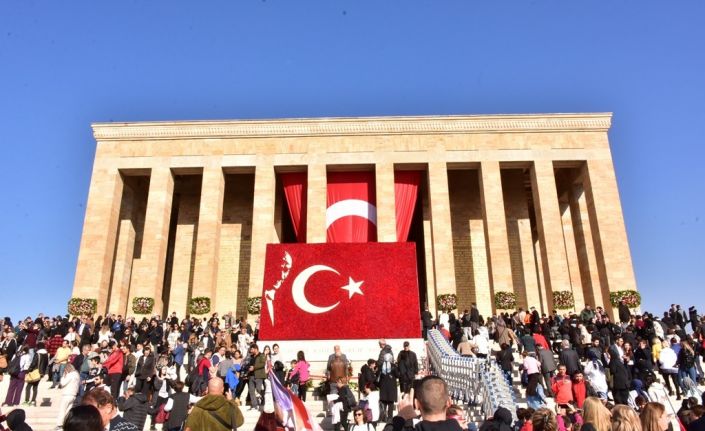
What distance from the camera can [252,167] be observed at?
88.9 feet

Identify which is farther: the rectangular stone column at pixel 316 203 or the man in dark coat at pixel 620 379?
the rectangular stone column at pixel 316 203

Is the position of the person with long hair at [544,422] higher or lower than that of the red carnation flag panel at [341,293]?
lower

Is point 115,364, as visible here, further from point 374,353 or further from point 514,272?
point 514,272

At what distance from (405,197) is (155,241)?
12.8 m

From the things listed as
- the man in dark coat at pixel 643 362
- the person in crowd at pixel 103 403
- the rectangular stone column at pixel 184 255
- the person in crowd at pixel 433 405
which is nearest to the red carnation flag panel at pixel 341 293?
the man in dark coat at pixel 643 362

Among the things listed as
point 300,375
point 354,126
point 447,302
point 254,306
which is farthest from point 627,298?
point 300,375

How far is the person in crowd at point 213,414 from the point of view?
4984mm

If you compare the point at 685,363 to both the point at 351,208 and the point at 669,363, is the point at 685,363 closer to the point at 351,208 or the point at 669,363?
the point at 669,363

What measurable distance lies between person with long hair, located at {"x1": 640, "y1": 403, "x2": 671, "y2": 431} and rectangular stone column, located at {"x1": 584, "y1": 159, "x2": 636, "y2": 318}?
21.0 meters

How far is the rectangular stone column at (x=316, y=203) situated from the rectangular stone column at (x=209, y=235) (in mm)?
4635

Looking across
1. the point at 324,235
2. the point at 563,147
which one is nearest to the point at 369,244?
the point at 324,235

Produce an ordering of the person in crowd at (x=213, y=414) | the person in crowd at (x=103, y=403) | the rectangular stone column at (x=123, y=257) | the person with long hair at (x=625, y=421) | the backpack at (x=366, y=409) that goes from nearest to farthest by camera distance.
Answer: the person in crowd at (x=103, y=403)
the person with long hair at (x=625, y=421)
the person in crowd at (x=213, y=414)
the backpack at (x=366, y=409)
the rectangular stone column at (x=123, y=257)

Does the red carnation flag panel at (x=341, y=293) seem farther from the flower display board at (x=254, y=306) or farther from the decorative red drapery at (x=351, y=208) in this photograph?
the decorative red drapery at (x=351, y=208)

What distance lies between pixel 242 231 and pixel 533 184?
16.0 m
